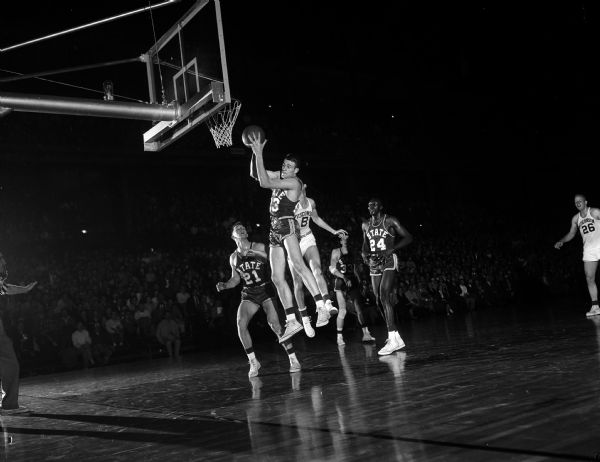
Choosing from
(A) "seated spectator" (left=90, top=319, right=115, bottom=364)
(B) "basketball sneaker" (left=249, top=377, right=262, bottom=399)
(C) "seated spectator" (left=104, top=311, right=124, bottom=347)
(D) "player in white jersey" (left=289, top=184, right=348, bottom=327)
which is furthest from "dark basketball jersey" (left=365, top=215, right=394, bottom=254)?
(C) "seated spectator" (left=104, top=311, right=124, bottom=347)

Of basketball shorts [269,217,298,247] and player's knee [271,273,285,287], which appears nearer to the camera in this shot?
basketball shorts [269,217,298,247]

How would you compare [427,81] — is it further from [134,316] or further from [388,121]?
[134,316]

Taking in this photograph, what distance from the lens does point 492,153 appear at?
30688 millimetres

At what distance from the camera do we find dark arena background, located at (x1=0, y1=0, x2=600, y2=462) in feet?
14.3

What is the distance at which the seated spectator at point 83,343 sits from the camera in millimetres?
13367

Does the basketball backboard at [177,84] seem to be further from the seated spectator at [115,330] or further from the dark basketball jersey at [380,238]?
the seated spectator at [115,330]

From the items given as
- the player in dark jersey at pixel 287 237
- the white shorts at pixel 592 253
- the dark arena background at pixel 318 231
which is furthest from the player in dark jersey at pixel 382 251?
the white shorts at pixel 592 253

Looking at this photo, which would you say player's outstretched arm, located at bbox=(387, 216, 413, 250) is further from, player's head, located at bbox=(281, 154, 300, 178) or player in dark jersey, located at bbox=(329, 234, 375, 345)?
player in dark jersey, located at bbox=(329, 234, 375, 345)

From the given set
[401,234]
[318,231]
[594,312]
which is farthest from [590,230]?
[318,231]

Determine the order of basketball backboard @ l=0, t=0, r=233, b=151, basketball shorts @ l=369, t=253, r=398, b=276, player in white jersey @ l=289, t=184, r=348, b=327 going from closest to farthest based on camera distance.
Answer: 1. player in white jersey @ l=289, t=184, r=348, b=327
2. basketball backboard @ l=0, t=0, r=233, b=151
3. basketball shorts @ l=369, t=253, r=398, b=276

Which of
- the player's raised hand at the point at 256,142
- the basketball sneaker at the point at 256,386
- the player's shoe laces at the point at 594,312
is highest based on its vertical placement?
the player's raised hand at the point at 256,142

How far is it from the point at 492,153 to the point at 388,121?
5.48m

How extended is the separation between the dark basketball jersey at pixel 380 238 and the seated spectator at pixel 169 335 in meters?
6.89

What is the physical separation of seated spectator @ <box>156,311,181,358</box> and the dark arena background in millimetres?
106
